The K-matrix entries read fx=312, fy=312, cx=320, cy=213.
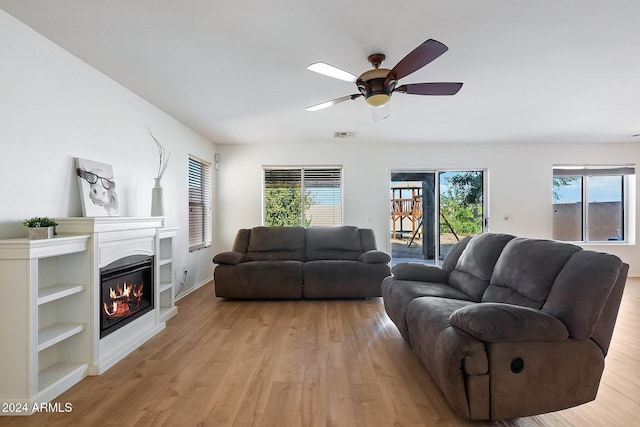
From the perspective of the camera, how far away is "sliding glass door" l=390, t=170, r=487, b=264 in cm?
590

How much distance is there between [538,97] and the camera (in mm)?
3500

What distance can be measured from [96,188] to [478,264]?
11.1 ft

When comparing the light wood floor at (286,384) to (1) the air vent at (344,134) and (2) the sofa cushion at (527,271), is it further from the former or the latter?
(1) the air vent at (344,134)

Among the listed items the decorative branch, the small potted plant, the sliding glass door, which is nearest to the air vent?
the sliding glass door

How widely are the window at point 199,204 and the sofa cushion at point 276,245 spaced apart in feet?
2.94

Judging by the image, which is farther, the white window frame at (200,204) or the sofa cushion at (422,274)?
the white window frame at (200,204)

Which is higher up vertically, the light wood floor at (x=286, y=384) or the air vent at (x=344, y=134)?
the air vent at (x=344, y=134)

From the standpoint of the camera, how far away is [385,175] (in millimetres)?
5801

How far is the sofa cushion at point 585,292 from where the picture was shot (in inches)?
63.0

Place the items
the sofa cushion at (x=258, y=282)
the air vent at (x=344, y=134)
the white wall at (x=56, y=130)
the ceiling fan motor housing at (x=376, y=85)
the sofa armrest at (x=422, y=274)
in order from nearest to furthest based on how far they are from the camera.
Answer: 1. the white wall at (x=56, y=130)
2. the ceiling fan motor housing at (x=376, y=85)
3. the sofa armrest at (x=422, y=274)
4. the sofa cushion at (x=258, y=282)
5. the air vent at (x=344, y=134)

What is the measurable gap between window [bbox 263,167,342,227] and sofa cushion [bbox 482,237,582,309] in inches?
145

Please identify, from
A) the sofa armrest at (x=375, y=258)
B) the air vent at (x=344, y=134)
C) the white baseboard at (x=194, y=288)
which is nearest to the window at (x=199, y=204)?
the white baseboard at (x=194, y=288)

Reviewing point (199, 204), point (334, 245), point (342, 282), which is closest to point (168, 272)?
point (199, 204)

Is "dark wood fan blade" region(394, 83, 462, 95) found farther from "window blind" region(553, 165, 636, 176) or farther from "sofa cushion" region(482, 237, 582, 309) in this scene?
"window blind" region(553, 165, 636, 176)
